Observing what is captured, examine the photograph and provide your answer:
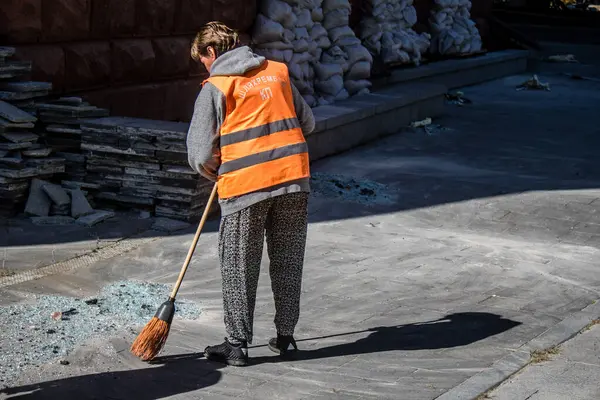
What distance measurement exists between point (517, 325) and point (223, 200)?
220cm

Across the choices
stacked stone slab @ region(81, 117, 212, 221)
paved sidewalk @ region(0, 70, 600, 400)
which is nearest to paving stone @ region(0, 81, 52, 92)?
stacked stone slab @ region(81, 117, 212, 221)

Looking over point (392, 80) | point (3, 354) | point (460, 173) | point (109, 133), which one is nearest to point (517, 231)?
point (460, 173)

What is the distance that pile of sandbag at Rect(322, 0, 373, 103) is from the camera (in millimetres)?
14195

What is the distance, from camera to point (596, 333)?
6.83 meters

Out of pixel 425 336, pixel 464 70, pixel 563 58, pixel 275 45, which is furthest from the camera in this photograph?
pixel 563 58

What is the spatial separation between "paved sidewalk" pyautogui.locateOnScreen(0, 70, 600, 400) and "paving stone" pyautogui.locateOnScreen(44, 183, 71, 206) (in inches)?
38.6

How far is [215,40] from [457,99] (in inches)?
466

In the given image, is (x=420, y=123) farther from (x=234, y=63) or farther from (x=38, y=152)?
(x=234, y=63)

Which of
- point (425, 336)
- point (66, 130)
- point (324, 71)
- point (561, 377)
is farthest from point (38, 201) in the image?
point (324, 71)

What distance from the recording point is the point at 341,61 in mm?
14516

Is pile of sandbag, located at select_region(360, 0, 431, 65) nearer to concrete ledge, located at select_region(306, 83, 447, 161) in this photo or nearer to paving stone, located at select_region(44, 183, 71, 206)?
concrete ledge, located at select_region(306, 83, 447, 161)

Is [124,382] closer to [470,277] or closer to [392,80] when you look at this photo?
[470,277]

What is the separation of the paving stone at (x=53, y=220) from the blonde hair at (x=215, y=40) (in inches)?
128

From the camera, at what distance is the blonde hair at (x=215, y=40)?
5.95 metres
